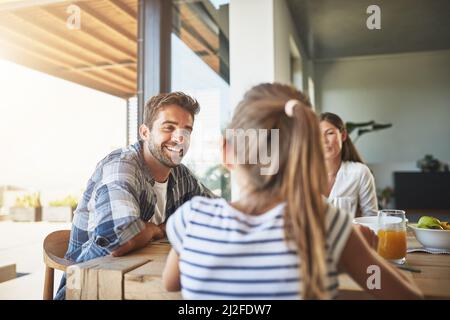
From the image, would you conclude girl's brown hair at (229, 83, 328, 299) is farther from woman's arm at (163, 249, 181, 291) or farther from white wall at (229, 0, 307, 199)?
white wall at (229, 0, 307, 199)

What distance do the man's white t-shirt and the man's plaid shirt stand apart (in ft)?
0.05

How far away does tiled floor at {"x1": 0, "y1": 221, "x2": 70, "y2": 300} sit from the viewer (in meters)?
2.29

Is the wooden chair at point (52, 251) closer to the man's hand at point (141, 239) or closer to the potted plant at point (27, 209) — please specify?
the man's hand at point (141, 239)

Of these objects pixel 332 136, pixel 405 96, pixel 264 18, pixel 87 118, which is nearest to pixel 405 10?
pixel 264 18

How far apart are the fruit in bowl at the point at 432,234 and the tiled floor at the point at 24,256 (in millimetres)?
1914

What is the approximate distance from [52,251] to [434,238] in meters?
1.09

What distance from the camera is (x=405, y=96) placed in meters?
5.39

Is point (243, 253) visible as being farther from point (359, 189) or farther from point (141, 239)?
point (359, 189)

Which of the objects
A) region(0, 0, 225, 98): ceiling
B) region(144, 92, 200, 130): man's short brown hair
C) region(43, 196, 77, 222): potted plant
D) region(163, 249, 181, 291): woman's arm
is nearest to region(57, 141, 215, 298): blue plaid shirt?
region(144, 92, 200, 130): man's short brown hair

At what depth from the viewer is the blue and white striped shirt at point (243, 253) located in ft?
1.79

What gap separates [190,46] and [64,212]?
2946mm

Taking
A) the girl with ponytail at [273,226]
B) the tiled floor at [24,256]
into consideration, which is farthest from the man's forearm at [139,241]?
the tiled floor at [24,256]

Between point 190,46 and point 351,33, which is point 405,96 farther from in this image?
point 190,46

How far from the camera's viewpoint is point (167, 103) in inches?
52.7
